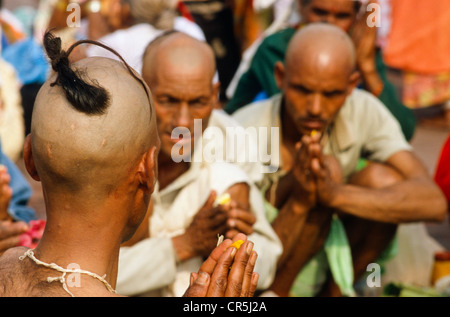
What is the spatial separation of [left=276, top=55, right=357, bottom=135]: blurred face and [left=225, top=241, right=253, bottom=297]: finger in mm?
2096

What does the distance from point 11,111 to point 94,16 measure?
1.91 m

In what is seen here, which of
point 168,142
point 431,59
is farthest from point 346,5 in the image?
point 431,59

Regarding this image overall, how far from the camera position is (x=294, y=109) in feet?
13.4

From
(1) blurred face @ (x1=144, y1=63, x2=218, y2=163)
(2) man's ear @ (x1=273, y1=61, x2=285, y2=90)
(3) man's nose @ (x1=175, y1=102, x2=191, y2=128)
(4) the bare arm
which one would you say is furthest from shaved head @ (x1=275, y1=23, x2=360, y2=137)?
(3) man's nose @ (x1=175, y1=102, x2=191, y2=128)

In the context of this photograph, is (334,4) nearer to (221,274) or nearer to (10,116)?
(10,116)

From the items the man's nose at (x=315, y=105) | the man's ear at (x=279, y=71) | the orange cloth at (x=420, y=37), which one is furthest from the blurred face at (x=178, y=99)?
the orange cloth at (x=420, y=37)

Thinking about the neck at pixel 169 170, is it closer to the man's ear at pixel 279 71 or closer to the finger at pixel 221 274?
the man's ear at pixel 279 71

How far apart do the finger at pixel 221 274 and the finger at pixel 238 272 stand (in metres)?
0.01

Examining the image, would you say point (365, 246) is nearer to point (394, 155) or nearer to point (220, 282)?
point (394, 155)

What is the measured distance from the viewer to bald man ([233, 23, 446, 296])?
387 cm

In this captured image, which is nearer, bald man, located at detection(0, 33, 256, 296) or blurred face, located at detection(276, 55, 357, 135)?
bald man, located at detection(0, 33, 256, 296)

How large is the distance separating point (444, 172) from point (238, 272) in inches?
103

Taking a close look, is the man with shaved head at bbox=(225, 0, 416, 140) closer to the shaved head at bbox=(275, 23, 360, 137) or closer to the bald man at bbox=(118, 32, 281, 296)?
the shaved head at bbox=(275, 23, 360, 137)

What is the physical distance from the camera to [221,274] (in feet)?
6.44
